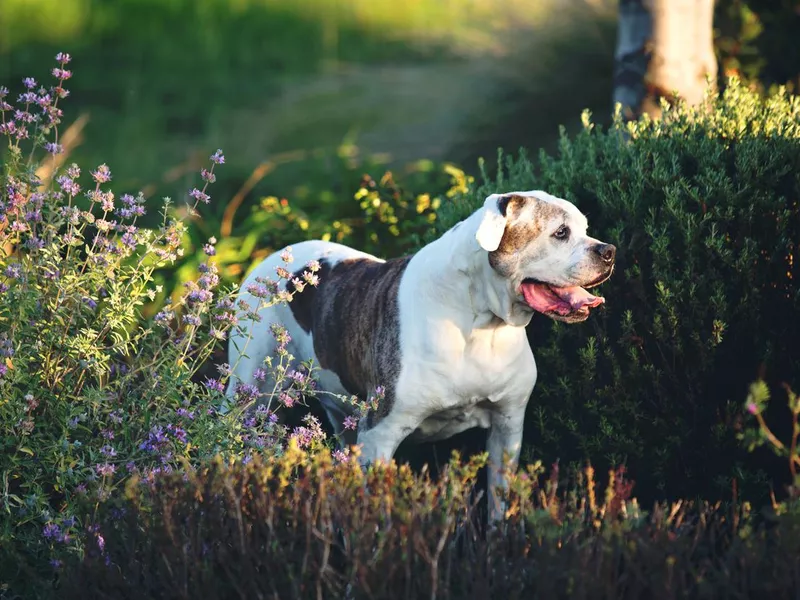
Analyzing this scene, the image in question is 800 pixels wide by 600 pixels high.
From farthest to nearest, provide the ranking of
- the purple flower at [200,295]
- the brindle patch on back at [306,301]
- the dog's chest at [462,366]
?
1. the brindle patch on back at [306,301]
2. the dog's chest at [462,366]
3. the purple flower at [200,295]

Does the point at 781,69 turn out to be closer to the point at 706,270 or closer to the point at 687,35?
the point at 687,35

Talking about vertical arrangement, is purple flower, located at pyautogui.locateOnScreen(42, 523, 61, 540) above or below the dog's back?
below

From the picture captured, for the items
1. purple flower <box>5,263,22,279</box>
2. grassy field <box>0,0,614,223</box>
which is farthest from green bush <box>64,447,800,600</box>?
grassy field <box>0,0,614,223</box>

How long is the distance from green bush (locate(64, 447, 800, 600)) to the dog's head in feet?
3.23

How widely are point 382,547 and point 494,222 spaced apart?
1.55m

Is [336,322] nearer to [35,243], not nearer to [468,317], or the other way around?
[468,317]

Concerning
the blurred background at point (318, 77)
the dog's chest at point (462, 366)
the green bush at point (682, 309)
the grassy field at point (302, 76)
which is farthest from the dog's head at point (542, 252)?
the grassy field at point (302, 76)

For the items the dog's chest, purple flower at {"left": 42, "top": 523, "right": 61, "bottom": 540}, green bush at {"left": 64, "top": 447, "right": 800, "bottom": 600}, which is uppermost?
the dog's chest

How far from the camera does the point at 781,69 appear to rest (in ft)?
28.4

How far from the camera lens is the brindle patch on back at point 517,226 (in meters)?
4.30

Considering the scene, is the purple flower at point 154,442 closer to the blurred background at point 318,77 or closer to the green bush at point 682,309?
the green bush at point 682,309

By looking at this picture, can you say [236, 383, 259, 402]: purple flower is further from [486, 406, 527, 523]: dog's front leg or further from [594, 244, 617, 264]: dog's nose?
[594, 244, 617, 264]: dog's nose

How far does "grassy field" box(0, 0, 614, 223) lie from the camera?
29.4ft

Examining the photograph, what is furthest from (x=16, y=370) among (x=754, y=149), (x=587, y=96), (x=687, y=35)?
(x=587, y=96)
